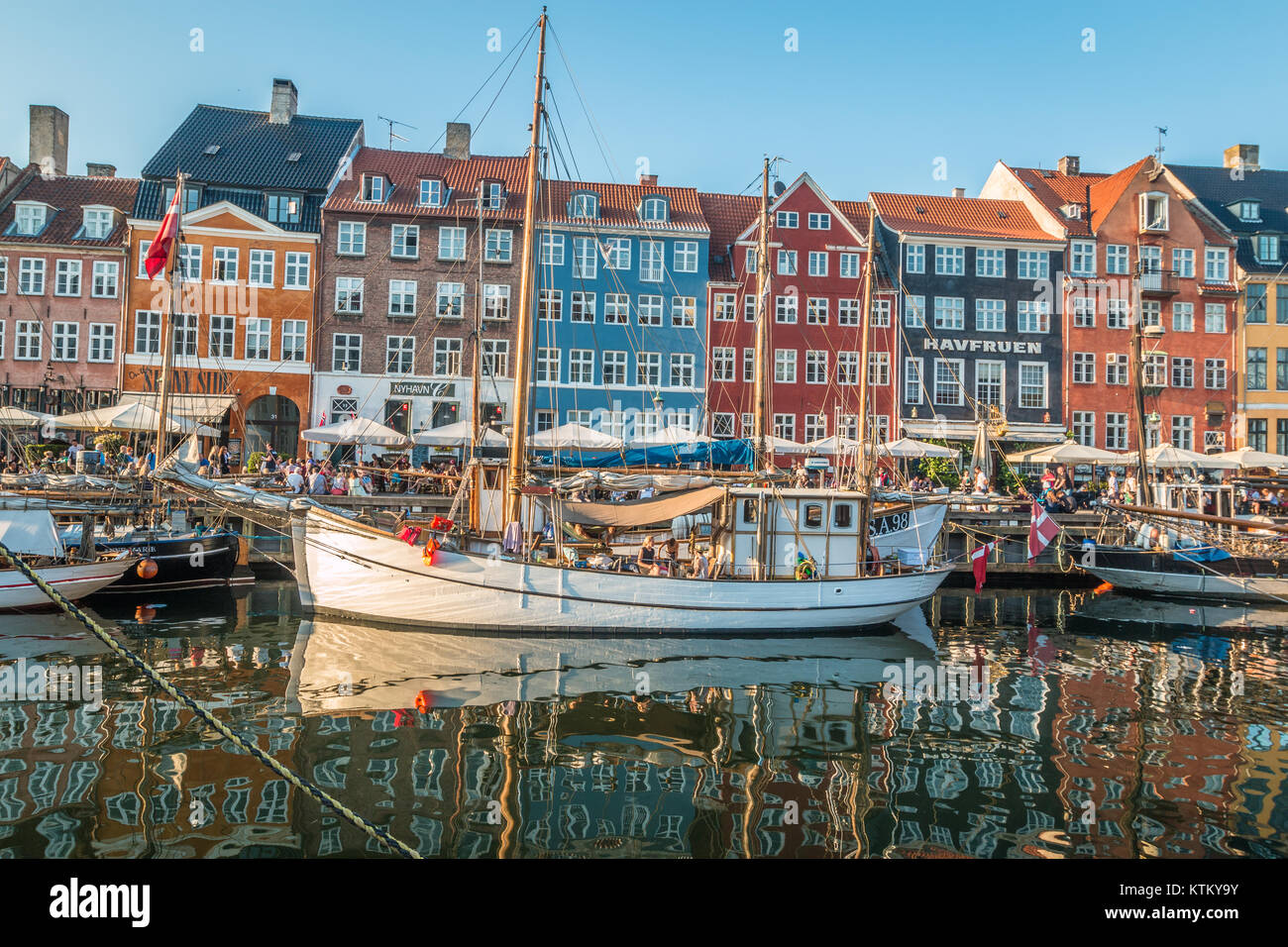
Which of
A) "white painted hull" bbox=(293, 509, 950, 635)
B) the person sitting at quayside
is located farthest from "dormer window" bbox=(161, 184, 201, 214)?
the person sitting at quayside

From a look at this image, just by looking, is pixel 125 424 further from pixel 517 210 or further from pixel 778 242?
pixel 778 242

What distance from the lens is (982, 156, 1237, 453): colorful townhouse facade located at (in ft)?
141

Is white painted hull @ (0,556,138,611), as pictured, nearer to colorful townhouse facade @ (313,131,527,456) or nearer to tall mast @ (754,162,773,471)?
tall mast @ (754,162,773,471)

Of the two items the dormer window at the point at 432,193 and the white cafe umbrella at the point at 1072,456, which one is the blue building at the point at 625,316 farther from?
the white cafe umbrella at the point at 1072,456

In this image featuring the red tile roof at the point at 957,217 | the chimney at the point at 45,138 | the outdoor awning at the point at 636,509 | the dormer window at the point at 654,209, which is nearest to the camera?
the outdoor awning at the point at 636,509

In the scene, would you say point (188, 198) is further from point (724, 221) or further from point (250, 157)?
point (724, 221)

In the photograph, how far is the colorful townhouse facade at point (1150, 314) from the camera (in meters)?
42.9

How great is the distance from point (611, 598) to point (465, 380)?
23285 mm

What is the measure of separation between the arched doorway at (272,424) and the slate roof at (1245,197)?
46.2m

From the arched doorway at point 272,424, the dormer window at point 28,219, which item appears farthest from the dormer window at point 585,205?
the dormer window at point 28,219

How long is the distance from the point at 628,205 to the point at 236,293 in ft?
61.2

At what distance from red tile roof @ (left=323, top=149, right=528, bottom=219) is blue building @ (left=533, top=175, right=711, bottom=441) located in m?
2.71

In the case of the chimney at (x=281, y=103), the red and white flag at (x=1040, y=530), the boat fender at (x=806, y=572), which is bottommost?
the boat fender at (x=806, y=572)
